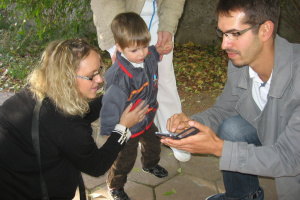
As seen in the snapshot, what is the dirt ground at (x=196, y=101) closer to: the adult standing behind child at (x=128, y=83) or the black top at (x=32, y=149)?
the adult standing behind child at (x=128, y=83)

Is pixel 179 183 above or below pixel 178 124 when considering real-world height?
below

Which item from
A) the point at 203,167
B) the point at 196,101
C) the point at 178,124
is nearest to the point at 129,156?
the point at 178,124

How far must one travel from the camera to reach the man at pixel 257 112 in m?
1.78

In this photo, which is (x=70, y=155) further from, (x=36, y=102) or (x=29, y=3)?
(x=29, y=3)

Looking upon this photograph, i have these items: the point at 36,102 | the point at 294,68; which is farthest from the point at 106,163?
the point at 294,68

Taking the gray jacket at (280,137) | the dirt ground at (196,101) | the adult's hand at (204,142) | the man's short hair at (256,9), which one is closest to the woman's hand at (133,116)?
the adult's hand at (204,142)

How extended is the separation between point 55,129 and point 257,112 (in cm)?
144

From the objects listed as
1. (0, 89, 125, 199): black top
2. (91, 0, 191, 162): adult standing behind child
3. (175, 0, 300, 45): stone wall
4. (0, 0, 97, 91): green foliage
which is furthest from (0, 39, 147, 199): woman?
(175, 0, 300, 45): stone wall

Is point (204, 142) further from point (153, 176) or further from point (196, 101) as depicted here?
point (196, 101)

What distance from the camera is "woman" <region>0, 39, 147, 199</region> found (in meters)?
1.80

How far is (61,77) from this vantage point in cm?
190

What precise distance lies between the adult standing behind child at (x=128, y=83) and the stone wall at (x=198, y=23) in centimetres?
498

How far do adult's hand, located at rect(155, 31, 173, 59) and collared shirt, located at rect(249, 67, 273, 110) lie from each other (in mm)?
791

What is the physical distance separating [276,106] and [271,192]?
1.16 metres
